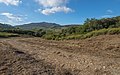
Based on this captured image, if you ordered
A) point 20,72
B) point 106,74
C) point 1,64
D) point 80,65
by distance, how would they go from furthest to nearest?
point 1,64 → point 80,65 → point 20,72 → point 106,74

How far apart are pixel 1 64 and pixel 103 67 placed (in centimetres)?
645

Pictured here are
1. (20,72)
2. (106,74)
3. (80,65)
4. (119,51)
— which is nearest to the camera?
(106,74)

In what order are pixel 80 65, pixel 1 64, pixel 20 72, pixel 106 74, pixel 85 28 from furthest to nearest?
1. pixel 85 28
2. pixel 1 64
3. pixel 80 65
4. pixel 20 72
5. pixel 106 74

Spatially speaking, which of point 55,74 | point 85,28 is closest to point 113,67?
point 55,74

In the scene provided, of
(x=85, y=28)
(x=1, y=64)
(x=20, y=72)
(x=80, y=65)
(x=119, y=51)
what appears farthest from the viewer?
(x=85, y=28)

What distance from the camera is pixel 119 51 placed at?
62.5ft

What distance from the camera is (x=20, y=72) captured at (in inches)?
494

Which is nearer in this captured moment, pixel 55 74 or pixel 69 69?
pixel 55 74

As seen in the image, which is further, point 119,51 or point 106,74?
point 119,51

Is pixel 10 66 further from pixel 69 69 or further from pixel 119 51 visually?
pixel 119 51

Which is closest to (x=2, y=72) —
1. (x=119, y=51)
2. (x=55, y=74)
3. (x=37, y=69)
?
(x=37, y=69)

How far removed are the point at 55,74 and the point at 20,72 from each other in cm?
199

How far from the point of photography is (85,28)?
4212 cm

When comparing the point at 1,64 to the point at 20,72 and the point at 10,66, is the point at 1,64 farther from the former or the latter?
the point at 20,72
